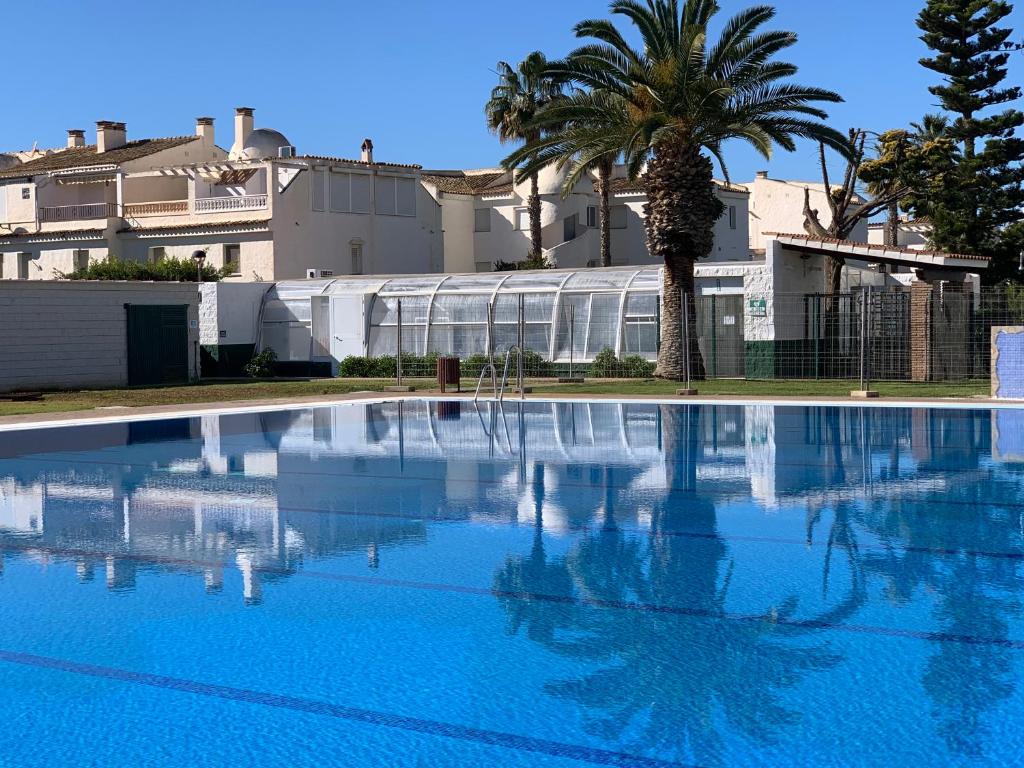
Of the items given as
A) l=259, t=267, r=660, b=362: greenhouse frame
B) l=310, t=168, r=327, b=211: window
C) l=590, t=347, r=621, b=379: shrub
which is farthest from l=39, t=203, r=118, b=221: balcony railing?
l=590, t=347, r=621, b=379: shrub

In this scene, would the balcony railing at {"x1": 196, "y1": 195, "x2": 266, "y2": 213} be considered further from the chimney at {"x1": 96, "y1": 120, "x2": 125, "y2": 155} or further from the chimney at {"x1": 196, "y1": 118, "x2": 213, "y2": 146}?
the chimney at {"x1": 96, "y1": 120, "x2": 125, "y2": 155}

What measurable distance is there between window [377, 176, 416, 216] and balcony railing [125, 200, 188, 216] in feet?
26.3

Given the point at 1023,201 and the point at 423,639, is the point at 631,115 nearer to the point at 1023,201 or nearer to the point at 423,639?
the point at 1023,201

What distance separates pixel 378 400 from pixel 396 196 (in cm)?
2644

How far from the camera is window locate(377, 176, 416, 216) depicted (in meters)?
51.6

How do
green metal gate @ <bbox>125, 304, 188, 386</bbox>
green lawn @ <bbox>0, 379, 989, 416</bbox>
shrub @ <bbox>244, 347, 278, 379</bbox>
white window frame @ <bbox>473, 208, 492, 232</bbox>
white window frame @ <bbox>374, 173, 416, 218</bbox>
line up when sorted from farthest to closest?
white window frame @ <bbox>473, 208, 492, 232</bbox>
white window frame @ <bbox>374, 173, 416, 218</bbox>
shrub @ <bbox>244, 347, 278, 379</bbox>
green metal gate @ <bbox>125, 304, 188, 386</bbox>
green lawn @ <bbox>0, 379, 989, 416</bbox>

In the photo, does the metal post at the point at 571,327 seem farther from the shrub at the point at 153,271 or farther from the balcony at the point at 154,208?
the balcony at the point at 154,208

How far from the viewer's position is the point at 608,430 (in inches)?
798

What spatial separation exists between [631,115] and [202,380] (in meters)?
15.2

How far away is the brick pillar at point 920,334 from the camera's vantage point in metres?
29.8

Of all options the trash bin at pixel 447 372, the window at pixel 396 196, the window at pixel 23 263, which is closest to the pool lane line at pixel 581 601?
the trash bin at pixel 447 372

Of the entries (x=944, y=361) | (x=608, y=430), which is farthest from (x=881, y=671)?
(x=944, y=361)

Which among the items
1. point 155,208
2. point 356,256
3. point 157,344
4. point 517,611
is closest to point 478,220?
point 356,256

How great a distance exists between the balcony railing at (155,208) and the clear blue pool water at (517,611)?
36414 millimetres
